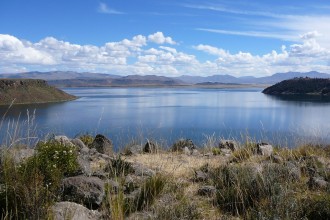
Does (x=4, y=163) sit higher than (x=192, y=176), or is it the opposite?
(x=4, y=163)

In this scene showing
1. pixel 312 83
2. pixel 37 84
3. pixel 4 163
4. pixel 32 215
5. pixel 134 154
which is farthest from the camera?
pixel 312 83

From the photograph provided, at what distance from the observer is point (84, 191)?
213 inches

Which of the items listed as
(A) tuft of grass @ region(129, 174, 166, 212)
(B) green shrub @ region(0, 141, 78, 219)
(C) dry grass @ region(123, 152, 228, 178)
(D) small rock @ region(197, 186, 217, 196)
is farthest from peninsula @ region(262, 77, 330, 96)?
(B) green shrub @ region(0, 141, 78, 219)

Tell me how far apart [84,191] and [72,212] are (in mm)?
771

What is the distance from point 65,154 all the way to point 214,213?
2459 mm

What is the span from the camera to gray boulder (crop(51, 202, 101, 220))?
4.45 m

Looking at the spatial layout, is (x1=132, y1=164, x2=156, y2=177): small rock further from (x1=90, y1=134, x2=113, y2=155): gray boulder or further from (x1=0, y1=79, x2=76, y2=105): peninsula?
(x1=0, y1=79, x2=76, y2=105): peninsula

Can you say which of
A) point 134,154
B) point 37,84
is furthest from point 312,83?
point 134,154

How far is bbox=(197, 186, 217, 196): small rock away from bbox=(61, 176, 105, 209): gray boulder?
1684 millimetres

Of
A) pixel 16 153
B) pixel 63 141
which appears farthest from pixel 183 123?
pixel 16 153

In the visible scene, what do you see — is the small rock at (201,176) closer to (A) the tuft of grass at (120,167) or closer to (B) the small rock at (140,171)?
(B) the small rock at (140,171)

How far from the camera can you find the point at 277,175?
6562 millimetres

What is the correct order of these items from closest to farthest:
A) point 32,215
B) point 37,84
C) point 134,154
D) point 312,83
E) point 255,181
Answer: point 32,215, point 255,181, point 134,154, point 37,84, point 312,83

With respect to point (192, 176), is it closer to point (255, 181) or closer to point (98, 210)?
point (255, 181)
